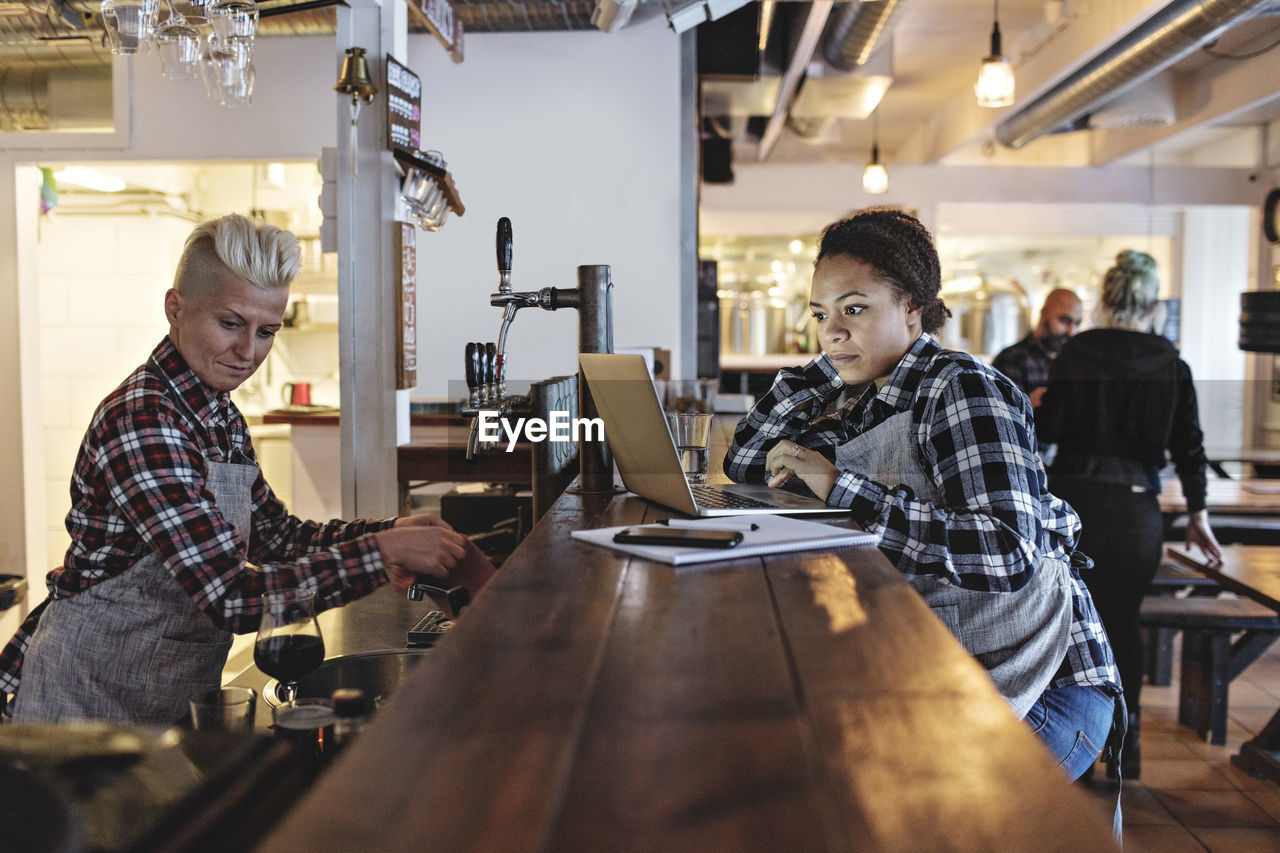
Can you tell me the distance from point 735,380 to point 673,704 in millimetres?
8645

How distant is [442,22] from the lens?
3672mm

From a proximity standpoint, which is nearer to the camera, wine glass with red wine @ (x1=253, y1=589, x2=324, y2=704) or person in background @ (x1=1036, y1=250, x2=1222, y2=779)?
wine glass with red wine @ (x1=253, y1=589, x2=324, y2=704)

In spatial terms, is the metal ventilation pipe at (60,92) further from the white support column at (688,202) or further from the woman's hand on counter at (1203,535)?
the woman's hand on counter at (1203,535)

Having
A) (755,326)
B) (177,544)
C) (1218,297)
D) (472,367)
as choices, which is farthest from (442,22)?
(1218,297)

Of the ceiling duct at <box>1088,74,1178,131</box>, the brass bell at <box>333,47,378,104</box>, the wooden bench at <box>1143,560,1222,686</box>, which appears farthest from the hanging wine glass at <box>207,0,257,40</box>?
the ceiling duct at <box>1088,74,1178,131</box>

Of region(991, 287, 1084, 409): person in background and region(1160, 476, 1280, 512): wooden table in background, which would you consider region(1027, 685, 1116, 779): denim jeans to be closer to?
region(1160, 476, 1280, 512): wooden table in background

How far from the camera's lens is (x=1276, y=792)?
321 cm

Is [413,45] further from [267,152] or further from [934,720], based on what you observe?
[934,720]

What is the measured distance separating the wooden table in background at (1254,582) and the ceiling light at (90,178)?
18.8 feet

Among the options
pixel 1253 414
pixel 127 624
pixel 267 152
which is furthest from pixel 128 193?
pixel 1253 414

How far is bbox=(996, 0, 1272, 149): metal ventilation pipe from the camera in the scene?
4402 mm

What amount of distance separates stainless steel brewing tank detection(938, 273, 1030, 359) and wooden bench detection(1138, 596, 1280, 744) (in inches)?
245

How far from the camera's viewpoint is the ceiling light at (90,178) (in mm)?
5910

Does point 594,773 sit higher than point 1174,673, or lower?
higher
